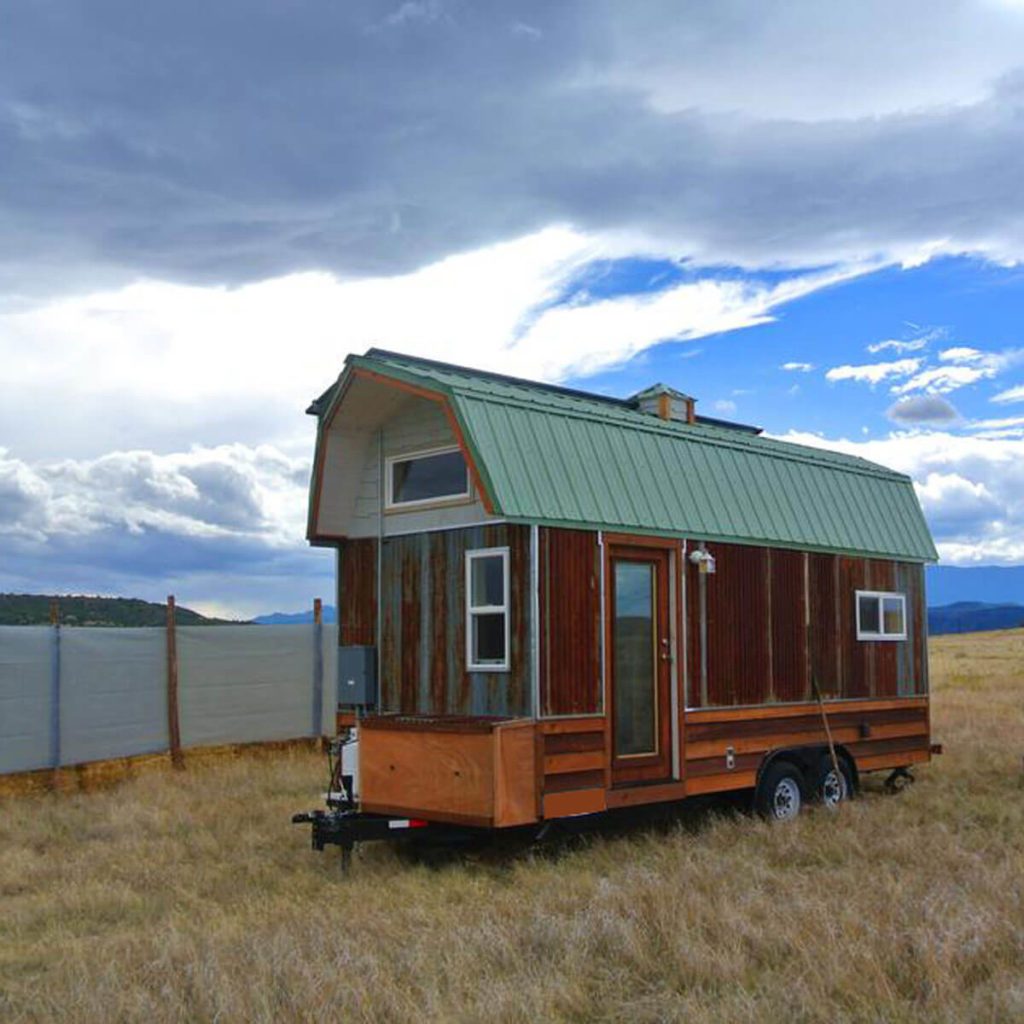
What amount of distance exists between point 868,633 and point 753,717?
2611 millimetres

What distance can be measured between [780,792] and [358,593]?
4722 mm

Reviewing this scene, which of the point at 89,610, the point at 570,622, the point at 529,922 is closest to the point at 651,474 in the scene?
the point at 570,622

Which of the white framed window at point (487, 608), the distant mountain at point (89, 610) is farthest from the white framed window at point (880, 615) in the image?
the distant mountain at point (89, 610)

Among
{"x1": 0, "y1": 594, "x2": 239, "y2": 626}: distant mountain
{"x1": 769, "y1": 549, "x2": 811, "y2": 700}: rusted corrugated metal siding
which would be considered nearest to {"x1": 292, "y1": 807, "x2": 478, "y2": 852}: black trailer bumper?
{"x1": 769, "y1": 549, "x2": 811, "y2": 700}: rusted corrugated metal siding

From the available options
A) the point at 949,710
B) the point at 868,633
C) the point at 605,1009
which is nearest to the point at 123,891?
the point at 605,1009

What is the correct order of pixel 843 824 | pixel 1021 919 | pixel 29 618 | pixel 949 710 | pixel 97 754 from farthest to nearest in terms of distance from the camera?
pixel 29 618, pixel 949 710, pixel 97 754, pixel 843 824, pixel 1021 919

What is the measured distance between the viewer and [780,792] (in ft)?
41.1

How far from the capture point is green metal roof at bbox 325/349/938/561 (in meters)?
10.3

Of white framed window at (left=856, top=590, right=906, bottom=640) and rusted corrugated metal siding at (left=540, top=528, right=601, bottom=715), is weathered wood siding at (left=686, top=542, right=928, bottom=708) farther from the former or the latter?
rusted corrugated metal siding at (left=540, top=528, right=601, bottom=715)

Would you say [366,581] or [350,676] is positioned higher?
[366,581]

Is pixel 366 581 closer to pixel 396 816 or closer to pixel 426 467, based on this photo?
pixel 426 467

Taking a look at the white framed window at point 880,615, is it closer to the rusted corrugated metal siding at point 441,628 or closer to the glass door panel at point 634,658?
the glass door panel at point 634,658

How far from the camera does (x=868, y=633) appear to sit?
14.0 meters

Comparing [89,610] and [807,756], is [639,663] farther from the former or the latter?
[89,610]
